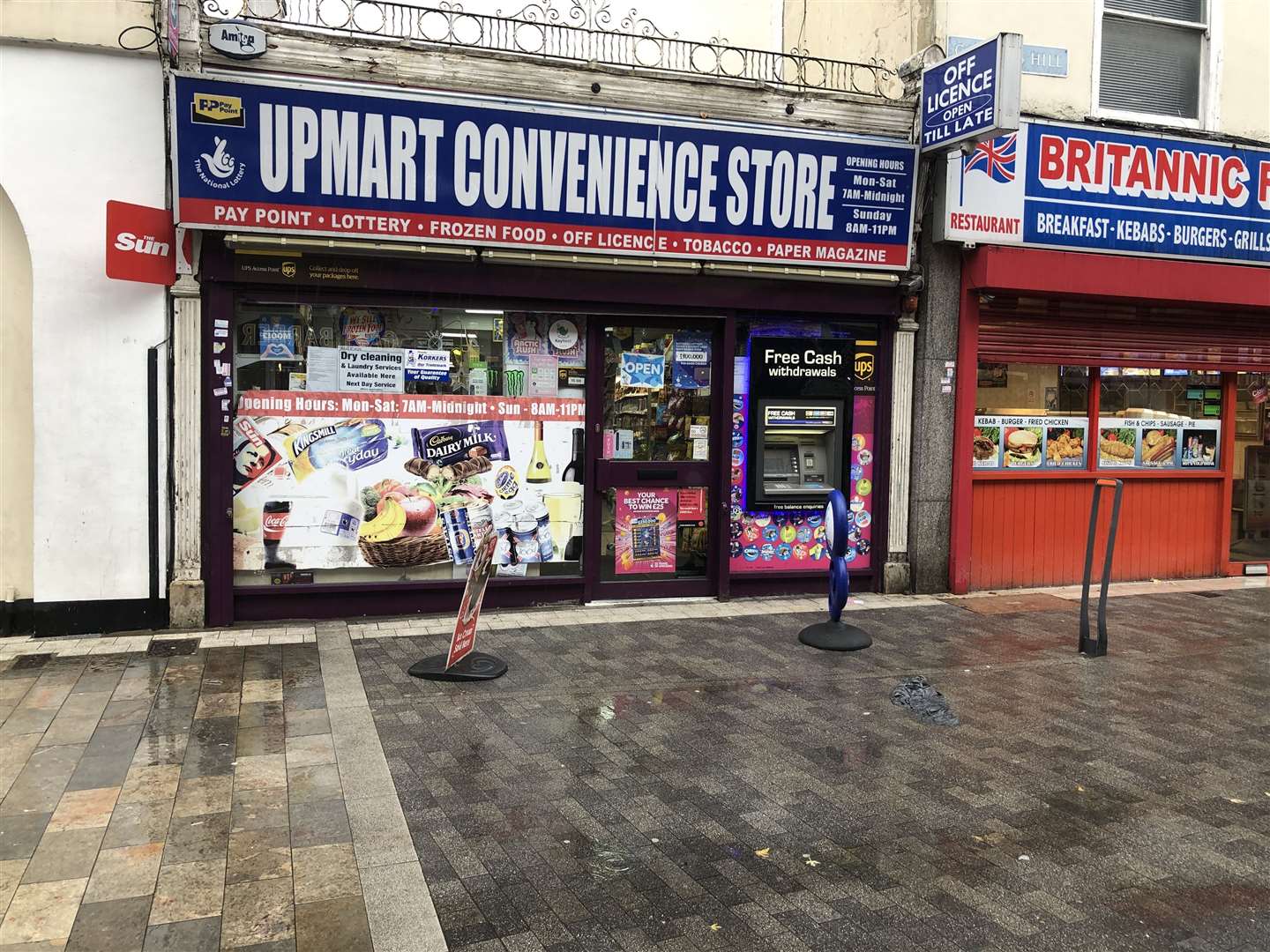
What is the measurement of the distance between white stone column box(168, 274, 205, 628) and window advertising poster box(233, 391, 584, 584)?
323mm

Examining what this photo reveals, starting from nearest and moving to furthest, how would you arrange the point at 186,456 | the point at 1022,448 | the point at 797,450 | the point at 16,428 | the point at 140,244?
the point at 140,244, the point at 16,428, the point at 186,456, the point at 797,450, the point at 1022,448

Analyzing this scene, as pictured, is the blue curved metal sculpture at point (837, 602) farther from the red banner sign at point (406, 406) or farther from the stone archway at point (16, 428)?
the stone archway at point (16, 428)

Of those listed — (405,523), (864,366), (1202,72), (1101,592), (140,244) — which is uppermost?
(1202,72)

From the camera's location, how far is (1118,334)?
391 inches

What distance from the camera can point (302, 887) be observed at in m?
3.80

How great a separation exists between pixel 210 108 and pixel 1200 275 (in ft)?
29.6

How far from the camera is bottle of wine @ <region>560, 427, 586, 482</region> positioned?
8578 mm

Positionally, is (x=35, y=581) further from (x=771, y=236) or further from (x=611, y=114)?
(x=771, y=236)

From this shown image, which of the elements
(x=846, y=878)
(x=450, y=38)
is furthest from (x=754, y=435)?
(x=846, y=878)

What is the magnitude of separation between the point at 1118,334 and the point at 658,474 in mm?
4958

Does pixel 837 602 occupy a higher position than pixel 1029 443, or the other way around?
pixel 1029 443

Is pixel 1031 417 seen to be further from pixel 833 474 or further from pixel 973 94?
pixel 973 94

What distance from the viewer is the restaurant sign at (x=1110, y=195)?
29.8 ft

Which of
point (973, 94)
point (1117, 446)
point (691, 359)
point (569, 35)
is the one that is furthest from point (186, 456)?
point (1117, 446)
